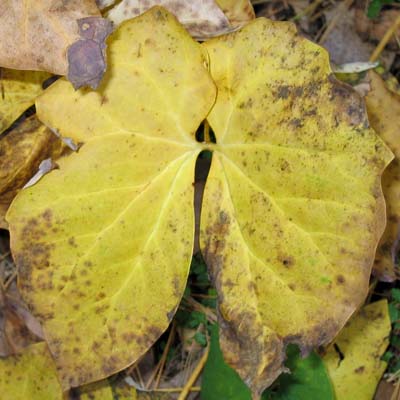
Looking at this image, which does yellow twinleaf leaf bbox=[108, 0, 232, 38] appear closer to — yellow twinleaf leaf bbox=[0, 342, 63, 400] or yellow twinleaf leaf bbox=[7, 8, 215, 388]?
yellow twinleaf leaf bbox=[7, 8, 215, 388]

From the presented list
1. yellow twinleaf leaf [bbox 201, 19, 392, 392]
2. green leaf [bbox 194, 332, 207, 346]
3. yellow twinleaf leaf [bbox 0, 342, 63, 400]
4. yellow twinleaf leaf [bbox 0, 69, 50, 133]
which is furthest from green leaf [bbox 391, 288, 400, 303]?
yellow twinleaf leaf [bbox 0, 69, 50, 133]

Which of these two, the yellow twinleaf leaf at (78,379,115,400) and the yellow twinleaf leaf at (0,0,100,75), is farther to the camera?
the yellow twinleaf leaf at (78,379,115,400)

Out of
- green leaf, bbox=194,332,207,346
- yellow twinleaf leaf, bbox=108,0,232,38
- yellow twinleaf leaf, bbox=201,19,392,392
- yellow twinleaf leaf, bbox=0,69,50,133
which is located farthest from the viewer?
green leaf, bbox=194,332,207,346

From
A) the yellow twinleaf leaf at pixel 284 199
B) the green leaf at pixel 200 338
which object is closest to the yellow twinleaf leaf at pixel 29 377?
the green leaf at pixel 200 338

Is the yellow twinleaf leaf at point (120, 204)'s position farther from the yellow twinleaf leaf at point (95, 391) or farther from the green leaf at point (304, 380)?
the green leaf at point (304, 380)

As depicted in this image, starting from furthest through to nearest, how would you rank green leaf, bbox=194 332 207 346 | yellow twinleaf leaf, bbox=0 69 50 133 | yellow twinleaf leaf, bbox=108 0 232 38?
green leaf, bbox=194 332 207 346, yellow twinleaf leaf, bbox=0 69 50 133, yellow twinleaf leaf, bbox=108 0 232 38

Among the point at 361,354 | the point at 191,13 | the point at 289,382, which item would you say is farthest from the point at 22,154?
the point at 361,354

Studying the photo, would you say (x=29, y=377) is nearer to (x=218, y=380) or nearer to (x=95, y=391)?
(x=95, y=391)

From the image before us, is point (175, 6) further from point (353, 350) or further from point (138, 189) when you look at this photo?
point (353, 350)
